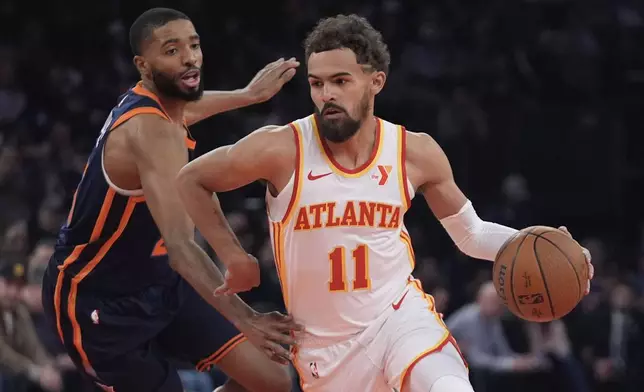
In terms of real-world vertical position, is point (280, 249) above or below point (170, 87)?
below

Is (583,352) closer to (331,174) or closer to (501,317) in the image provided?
(501,317)

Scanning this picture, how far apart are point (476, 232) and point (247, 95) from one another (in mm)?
1833

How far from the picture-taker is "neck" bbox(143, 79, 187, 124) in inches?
216

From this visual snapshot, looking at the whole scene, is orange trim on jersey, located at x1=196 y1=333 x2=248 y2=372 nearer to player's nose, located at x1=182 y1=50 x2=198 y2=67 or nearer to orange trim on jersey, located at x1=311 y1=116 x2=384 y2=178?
orange trim on jersey, located at x1=311 y1=116 x2=384 y2=178

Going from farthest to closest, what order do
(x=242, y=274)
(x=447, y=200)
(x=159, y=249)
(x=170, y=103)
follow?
(x=170, y=103)
(x=159, y=249)
(x=447, y=200)
(x=242, y=274)

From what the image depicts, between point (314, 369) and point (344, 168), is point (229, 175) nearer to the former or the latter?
point (344, 168)

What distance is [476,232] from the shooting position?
Result: 4.98 meters

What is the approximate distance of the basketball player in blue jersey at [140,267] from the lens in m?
5.25

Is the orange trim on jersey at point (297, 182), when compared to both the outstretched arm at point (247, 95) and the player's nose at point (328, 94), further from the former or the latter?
the outstretched arm at point (247, 95)

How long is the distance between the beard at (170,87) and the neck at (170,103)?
0.02 metres

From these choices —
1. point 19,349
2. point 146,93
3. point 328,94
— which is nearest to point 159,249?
point 146,93

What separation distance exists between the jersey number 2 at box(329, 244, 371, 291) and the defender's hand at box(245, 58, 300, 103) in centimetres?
178

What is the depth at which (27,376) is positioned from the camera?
815cm

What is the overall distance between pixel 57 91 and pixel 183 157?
7.96 meters
